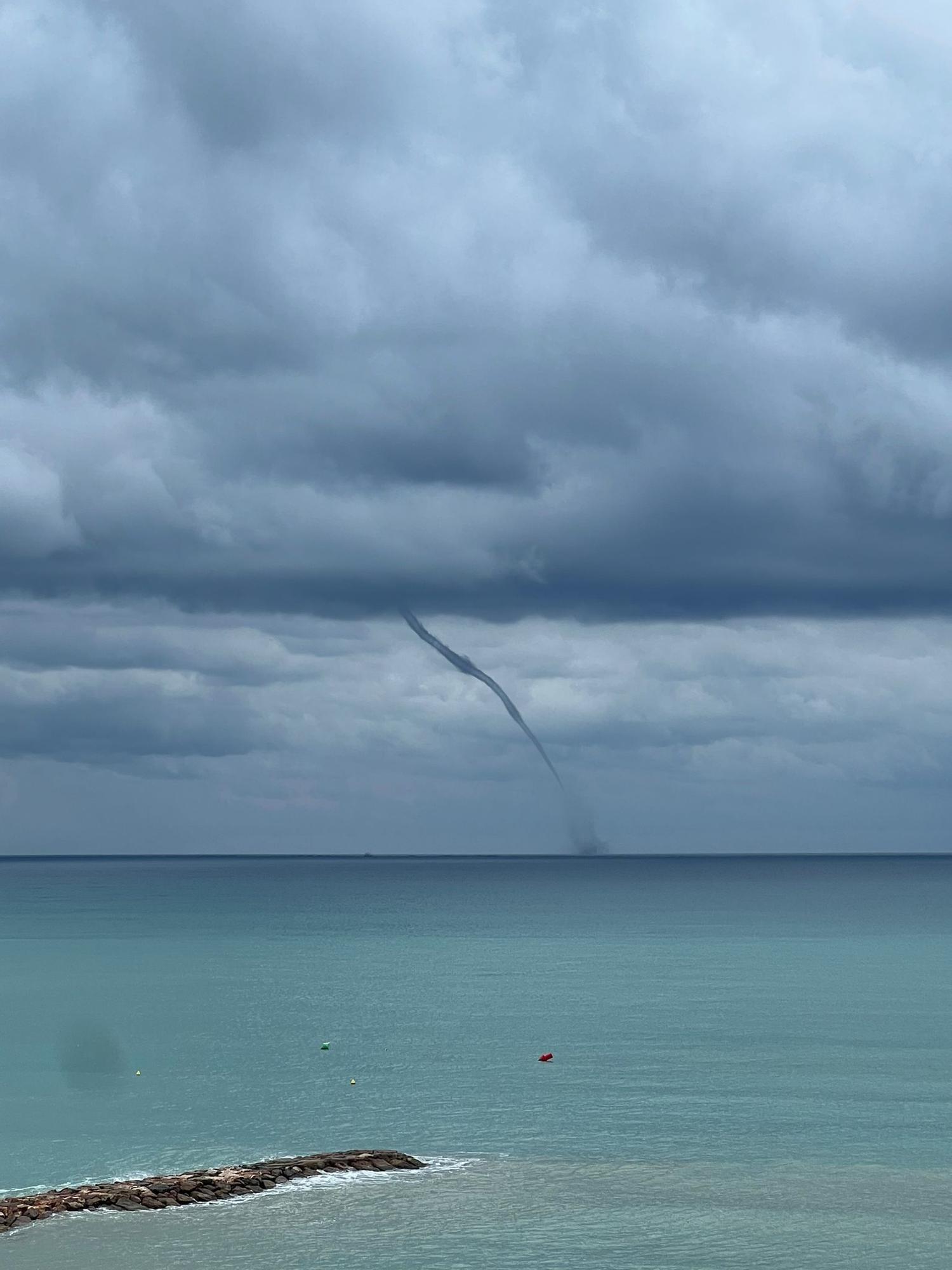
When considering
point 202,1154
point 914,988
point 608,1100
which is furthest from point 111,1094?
point 914,988

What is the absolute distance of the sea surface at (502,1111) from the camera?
143ft

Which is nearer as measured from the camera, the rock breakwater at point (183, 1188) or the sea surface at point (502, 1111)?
the sea surface at point (502, 1111)

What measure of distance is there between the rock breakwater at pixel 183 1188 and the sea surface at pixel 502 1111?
1.01 meters

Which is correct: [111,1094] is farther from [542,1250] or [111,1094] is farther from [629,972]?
[629,972]

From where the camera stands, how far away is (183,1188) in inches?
1880

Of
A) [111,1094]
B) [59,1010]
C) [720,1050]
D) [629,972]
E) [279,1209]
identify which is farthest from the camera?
[629,972]

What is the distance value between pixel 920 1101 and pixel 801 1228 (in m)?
21.9

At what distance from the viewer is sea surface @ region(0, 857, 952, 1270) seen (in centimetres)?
4347

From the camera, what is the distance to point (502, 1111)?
63.4 metres

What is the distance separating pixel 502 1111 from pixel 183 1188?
18.9 meters

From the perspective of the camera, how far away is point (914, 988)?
11394cm

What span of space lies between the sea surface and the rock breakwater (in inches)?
39.9

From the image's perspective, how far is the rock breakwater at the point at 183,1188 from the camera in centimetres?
4609

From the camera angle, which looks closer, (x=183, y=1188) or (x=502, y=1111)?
(x=183, y=1188)
